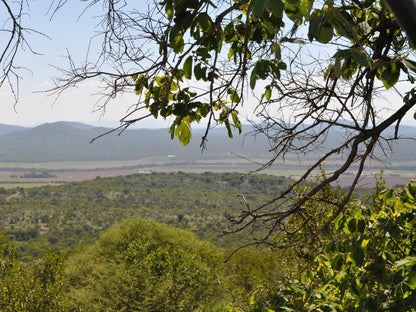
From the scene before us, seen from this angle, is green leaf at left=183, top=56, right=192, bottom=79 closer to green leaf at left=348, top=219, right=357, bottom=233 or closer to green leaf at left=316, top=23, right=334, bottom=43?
green leaf at left=316, top=23, right=334, bottom=43

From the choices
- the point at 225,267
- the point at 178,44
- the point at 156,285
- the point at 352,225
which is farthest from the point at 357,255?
the point at 225,267

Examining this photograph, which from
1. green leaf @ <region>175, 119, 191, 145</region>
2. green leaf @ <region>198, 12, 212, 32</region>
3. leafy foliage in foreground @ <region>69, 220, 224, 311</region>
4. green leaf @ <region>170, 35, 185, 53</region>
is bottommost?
leafy foliage in foreground @ <region>69, 220, 224, 311</region>

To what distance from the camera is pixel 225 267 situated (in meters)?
19.8

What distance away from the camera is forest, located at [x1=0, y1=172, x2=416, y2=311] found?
1968 mm

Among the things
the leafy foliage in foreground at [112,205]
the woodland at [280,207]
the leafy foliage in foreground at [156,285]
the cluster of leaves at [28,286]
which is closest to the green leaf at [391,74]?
the woodland at [280,207]

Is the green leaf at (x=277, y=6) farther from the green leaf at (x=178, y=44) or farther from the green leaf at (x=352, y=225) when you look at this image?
the green leaf at (x=352, y=225)

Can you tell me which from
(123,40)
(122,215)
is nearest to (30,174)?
(122,215)

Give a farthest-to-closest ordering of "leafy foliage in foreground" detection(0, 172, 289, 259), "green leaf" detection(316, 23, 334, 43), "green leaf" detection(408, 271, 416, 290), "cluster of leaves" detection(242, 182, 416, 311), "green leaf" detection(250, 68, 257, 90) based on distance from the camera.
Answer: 1. "leafy foliage in foreground" detection(0, 172, 289, 259)
2. "cluster of leaves" detection(242, 182, 416, 311)
3. "green leaf" detection(408, 271, 416, 290)
4. "green leaf" detection(250, 68, 257, 90)
5. "green leaf" detection(316, 23, 334, 43)

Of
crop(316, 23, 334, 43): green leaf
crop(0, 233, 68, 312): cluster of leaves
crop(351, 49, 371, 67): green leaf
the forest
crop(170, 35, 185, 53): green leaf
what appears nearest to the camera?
crop(351, 49, 371, 67): green leaf

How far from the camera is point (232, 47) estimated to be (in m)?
2.22

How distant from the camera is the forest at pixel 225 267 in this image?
6.46 ft

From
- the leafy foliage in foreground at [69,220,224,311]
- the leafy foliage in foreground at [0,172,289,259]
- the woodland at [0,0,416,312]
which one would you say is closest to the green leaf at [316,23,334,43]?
the woodland at [0,0,416,312]

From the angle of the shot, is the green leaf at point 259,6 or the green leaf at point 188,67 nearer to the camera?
the green leaf at point 259,6

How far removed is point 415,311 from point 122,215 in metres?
66.8
